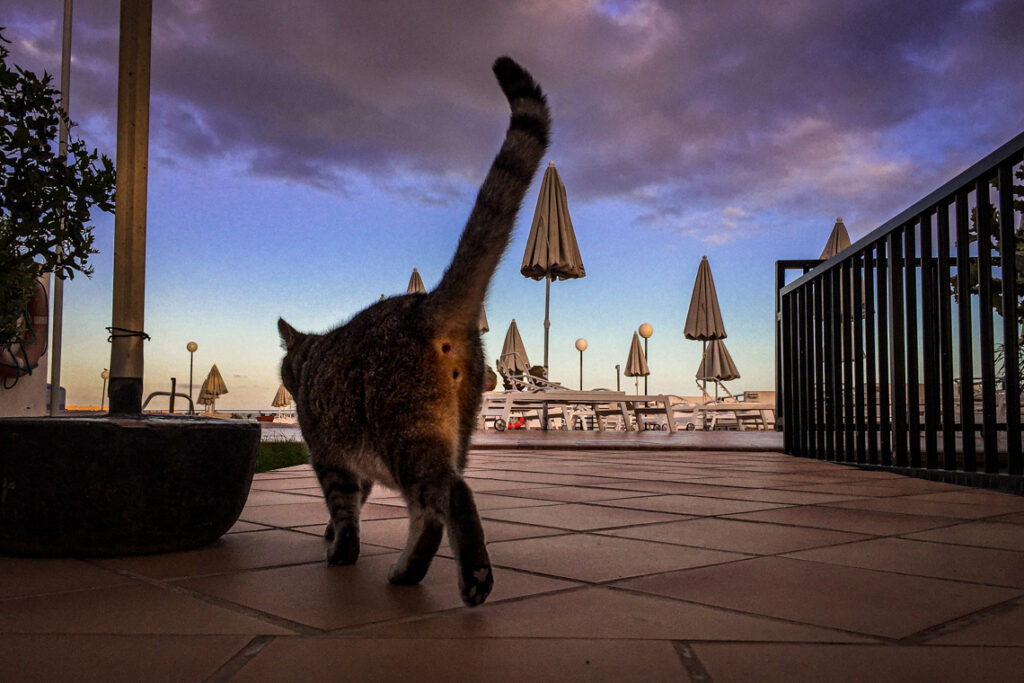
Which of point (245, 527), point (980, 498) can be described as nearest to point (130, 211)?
point (245, 527)

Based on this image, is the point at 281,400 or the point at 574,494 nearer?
the point at 574,494

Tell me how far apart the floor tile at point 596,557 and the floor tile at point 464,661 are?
1.68ft

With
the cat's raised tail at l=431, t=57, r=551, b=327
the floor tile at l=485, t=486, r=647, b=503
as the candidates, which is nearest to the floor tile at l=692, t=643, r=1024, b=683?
the cat's raised tail at l=431, t=57, r=551, b=327

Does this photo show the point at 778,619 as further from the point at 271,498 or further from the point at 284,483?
the point at 284,483

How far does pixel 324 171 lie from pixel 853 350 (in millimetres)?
Answer: 6080

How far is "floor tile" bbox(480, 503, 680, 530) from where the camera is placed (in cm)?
234

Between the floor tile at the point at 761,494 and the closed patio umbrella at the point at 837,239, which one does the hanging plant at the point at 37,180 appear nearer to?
the floor tile at the point at 761,494

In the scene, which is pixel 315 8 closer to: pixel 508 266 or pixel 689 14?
pixel 508 266

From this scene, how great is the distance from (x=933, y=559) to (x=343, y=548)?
58.8 inches

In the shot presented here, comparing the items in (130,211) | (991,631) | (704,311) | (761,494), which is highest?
(704,311)

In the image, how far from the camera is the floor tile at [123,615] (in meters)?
1.11

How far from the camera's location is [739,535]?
6.87 ft

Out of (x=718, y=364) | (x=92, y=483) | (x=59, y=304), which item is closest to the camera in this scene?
(x=92, y=483)

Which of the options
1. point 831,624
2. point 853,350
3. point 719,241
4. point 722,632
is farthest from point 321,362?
point 719,241
